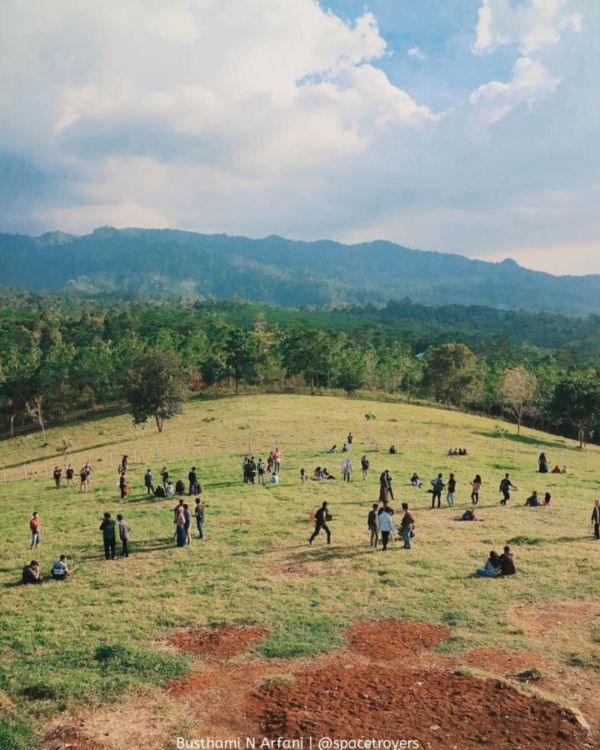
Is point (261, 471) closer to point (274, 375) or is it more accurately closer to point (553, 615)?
point (553, 615)

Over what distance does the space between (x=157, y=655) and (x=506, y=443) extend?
5380 centimetres

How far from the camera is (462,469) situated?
45.0m

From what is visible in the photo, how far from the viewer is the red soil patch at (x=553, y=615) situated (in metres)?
17.9

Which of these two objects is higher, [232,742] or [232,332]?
[232,332]

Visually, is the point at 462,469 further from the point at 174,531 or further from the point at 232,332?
the point at 232,332

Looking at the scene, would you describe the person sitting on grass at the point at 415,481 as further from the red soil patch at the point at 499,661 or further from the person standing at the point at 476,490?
the red soil patch at the point at 499,661

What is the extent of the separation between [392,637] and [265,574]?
6737 mm

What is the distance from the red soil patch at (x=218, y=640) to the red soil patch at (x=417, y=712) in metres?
2.50

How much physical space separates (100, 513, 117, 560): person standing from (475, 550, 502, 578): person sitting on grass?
1494 cm

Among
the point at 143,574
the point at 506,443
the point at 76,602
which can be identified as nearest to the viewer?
the point at 76,602

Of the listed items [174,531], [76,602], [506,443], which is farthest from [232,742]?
[506,443]

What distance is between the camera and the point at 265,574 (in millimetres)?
22625

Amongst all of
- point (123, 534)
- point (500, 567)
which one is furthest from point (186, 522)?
point (500, 567)

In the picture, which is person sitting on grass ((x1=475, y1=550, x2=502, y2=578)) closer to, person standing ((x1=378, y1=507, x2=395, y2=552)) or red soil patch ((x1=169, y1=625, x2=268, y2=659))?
person standing ((x1=378, y1=507, x2=395, y2=552))
